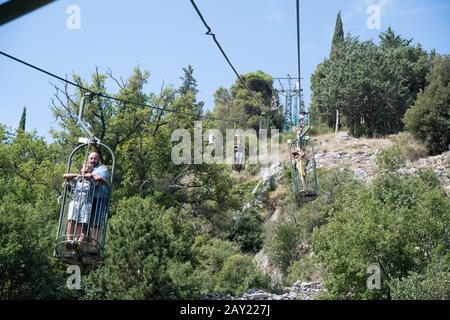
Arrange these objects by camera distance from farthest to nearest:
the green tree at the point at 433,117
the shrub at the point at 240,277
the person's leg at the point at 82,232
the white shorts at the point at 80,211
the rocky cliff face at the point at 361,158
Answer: the green tree at the point at 433,117 → the rocky cliff face at the point at 361,158 → the shrub at the point at 240,277 → the white shorts at the point at 80,211 → the person's leg at the point at 82,232

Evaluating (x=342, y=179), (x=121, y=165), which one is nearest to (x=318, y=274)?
(x=342, y=179)

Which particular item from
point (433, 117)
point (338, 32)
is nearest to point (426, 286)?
point (433, 117)

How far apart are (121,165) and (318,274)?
10.5 meters

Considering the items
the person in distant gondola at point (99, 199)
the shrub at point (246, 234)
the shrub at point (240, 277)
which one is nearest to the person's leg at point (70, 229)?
the person in distant gondola at point (99, 199)

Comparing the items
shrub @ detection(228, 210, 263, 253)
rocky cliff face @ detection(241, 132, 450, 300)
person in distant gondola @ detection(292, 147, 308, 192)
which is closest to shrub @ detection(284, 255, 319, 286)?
rocky cliff face @ detection(241, 132, 450, 300)

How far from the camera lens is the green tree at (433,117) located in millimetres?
38344

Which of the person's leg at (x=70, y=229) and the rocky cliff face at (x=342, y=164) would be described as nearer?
the person's leg at (x=70, y=229)

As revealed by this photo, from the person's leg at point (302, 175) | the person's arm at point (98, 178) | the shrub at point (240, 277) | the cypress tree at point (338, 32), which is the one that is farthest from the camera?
the cypress tree at point (338, 32)

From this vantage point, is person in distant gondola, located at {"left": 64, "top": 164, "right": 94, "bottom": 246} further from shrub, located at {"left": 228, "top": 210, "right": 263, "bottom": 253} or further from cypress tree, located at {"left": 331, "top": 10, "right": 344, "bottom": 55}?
cypress tree, located at {"left": 331, "top": 10, "right": 344, "bottom": 55}

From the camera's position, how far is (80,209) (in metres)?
8.77

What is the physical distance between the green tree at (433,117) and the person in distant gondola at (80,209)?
33.0 m

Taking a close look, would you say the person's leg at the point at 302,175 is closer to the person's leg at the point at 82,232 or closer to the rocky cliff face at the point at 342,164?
the person's leg at the point at 82,232

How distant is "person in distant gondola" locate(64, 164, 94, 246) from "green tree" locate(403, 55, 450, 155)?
3298 cm
